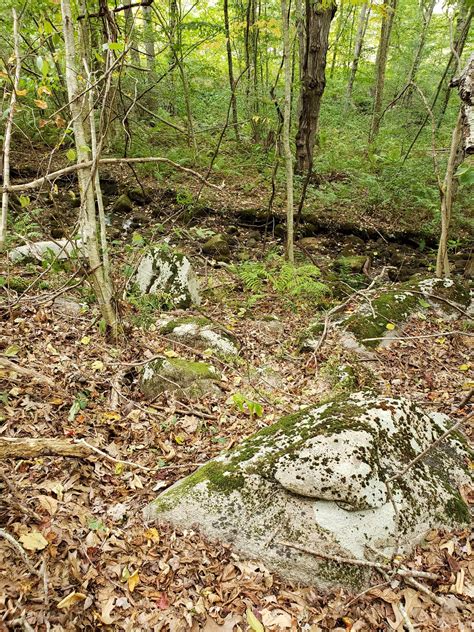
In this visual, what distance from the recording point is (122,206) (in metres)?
9.26

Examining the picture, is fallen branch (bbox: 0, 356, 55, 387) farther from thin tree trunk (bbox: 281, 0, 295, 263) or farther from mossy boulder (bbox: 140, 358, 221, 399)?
thin tree trunk (bbox: 281, 0, 295, 263)

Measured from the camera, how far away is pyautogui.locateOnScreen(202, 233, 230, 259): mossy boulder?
27.4 ft

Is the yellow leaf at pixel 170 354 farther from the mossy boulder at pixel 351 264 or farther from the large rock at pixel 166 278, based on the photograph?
the mossy boulder at pixel 351 264

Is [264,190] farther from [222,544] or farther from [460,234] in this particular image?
[222,544]

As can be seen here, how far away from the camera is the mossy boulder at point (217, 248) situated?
8.35m

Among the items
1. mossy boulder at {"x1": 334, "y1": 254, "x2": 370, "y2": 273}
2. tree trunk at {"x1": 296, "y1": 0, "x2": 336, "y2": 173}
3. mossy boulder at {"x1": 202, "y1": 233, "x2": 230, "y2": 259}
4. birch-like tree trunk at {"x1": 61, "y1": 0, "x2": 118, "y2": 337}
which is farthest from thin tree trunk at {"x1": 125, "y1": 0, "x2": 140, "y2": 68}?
mossy boulder at {"x1": 334, "y1": 254, "x2": 370, "y2": 273}

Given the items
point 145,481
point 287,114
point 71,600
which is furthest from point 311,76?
point 71,600

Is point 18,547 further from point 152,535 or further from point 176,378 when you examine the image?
point 176,378

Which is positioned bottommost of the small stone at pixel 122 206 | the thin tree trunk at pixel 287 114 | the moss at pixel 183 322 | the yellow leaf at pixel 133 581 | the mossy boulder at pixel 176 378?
the yellow leaf at pixel 133 581

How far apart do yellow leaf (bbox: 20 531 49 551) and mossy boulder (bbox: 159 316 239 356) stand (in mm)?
2952

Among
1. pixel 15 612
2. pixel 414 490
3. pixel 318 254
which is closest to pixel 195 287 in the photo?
pixel 318 254

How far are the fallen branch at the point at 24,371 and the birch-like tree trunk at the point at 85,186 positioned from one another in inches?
41.9

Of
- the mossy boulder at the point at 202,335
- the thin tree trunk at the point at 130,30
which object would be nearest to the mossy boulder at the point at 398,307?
the mossy boulder at the point at 202,335

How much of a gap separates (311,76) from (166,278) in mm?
7426
